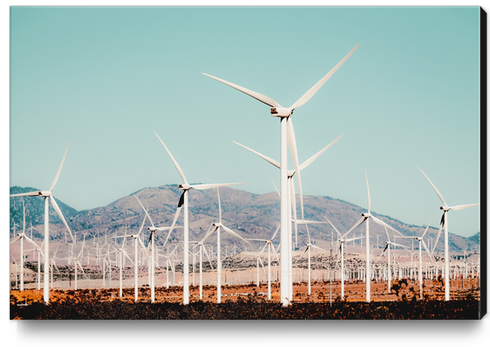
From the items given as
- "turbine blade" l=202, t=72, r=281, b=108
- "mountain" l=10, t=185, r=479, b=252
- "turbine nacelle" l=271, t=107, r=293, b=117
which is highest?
"turbine blade" l=202, t=72, r=281, b=108

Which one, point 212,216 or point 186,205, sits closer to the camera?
point 186,205

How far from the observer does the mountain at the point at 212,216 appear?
971 inches

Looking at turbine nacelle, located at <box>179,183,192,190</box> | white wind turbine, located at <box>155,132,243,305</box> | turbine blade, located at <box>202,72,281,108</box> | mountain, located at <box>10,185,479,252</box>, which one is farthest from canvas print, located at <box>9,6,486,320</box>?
mountain, located at <box>10,185,479,252</box>

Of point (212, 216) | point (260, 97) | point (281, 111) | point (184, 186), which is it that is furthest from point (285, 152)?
point (212, 216)

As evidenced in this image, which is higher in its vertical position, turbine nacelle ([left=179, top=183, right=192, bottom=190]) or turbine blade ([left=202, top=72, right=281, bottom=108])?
turbine blade ([left=202, top=72, right=281, bottom=108])

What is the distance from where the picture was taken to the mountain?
971 inches

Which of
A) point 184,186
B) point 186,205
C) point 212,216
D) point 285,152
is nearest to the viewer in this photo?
point 285,152

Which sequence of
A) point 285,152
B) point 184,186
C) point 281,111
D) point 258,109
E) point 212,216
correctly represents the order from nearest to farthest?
point 285,152 → point 281,111 → point 258,109 → point 184,186 → point 212,216

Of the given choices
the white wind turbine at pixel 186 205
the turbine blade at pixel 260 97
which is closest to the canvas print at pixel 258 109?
the turbine blade at pixel 260 97

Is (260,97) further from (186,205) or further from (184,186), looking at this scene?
(184,186)

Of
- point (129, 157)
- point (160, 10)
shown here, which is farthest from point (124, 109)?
point (160, 10)

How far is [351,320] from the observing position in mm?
14227

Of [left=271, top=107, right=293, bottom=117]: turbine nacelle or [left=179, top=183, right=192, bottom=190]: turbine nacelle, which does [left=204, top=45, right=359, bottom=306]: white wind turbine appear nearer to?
[left=271, top=107, right=293, bottom=117]: turbine nacelle

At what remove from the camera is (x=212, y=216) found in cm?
8212
